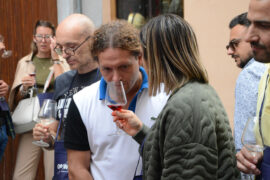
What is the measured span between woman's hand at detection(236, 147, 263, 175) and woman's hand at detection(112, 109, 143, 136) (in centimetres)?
56

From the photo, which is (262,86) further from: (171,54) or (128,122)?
(128,122)

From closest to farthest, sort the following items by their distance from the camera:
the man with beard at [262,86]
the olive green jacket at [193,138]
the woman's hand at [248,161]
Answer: the olive green jacket at [193,138], the man with beard at [262,86], the woman's hand at [248,161]

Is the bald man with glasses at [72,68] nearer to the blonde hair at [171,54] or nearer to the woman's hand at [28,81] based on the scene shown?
the blonde hair at [171,54]

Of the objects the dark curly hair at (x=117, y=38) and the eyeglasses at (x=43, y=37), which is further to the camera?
the eyeglasses at (x=43, y=37)

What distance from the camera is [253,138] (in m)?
2.10

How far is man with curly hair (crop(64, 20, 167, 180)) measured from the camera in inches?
95.9

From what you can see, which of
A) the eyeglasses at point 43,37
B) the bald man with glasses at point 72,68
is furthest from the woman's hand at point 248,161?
the eyeglasses at point 43,37

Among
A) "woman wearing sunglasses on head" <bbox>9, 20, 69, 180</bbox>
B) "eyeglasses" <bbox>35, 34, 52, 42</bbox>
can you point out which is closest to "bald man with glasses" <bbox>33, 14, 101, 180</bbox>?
"woman wearing sunglasses on head" <bbox>9, 20, 69, 180</bbox>

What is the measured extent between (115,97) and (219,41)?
2959mm

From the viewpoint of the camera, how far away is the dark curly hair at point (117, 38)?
8.12 ft

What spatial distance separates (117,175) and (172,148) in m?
0.77

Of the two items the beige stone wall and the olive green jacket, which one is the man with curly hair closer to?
the olive green jacket

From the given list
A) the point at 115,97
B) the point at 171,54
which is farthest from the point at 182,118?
the point at 115,97

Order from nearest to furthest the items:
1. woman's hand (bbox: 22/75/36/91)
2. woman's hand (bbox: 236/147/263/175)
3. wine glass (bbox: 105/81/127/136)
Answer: woman's hand (bbox: 236/147/263/175) → wine glass (bbox: 105/81/127/136) → woman's hand (bbox: 22/75/36/91)
